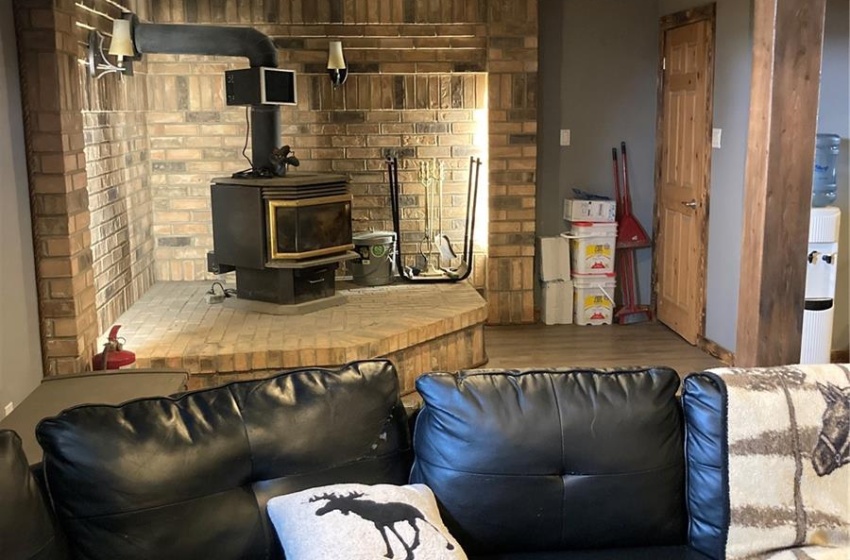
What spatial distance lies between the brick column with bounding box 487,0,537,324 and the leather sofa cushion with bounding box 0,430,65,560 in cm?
431

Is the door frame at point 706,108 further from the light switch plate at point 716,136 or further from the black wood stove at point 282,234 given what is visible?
the black wood stove at point 282,234

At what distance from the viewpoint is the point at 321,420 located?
2.02 m

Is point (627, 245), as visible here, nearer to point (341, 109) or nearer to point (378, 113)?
point (378, 113)

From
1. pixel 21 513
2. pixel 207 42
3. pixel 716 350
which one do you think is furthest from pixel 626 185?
pixel 21 513

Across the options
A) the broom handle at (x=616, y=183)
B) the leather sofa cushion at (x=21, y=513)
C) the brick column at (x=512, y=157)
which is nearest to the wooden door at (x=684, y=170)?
the broom handle at (x=616, y=183)

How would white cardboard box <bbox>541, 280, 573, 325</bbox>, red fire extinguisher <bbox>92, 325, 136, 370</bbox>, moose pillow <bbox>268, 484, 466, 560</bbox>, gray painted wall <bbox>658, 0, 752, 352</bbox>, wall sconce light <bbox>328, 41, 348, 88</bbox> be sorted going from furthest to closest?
white cardboard box <bbox>541, 280, 573, 325</bbox>, wall sconce light <bbox>328, 41, 348, 88</bbox>, gray painted wall <bbox>658, 0, 752, 352</bbox>, red fire extinguisher <bbox>92, 325, 136, 370</bbox>, moose pillow <bbox>268, 484, 466, 560</bbox>

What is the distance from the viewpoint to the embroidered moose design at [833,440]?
210 cm

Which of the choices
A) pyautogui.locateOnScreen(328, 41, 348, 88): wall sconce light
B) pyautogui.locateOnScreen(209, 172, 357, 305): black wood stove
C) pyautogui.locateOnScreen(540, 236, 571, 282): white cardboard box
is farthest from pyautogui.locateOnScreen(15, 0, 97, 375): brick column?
pyautogui.locateOnScreen(540, 236, 571, 282): white cardboard box

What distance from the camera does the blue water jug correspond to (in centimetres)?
442

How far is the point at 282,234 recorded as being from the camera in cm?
461

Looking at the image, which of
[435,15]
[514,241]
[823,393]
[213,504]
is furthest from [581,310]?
[213,504]

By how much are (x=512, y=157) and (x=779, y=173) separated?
3167mm

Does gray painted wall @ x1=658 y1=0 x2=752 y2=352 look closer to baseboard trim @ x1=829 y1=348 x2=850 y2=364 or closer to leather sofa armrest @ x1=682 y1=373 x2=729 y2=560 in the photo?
baseboard trim @ x1=829 y1=348 x2=850 y2=364

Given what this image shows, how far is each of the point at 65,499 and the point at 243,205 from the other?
302cm
